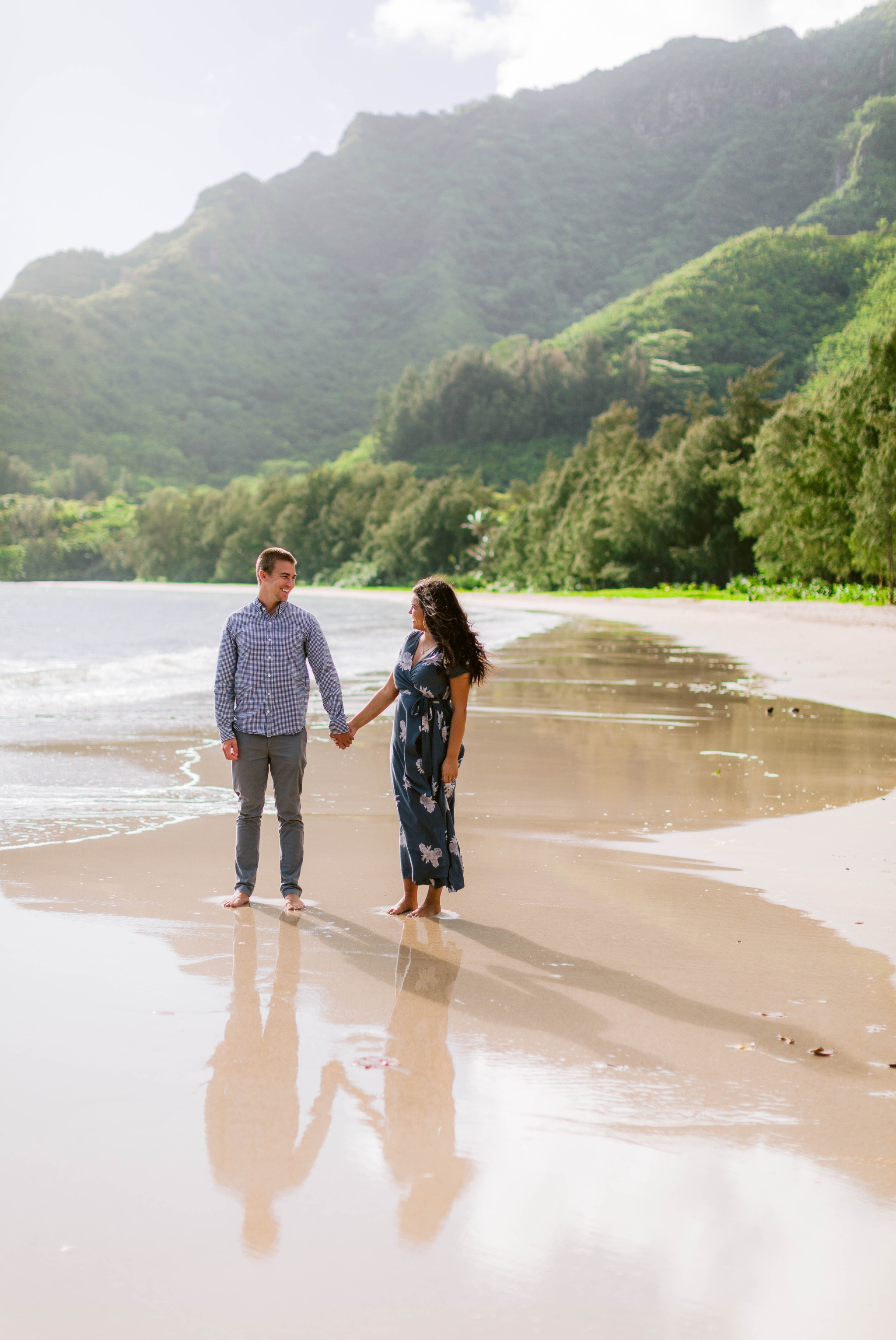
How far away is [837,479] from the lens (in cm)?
4103

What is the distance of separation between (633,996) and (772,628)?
30.2 metres

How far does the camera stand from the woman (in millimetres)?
5027

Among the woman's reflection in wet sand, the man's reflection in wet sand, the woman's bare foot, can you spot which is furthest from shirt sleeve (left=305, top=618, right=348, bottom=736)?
the man's reflection in wet sand

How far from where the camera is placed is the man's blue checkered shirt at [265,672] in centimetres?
520

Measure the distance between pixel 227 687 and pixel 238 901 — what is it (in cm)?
97

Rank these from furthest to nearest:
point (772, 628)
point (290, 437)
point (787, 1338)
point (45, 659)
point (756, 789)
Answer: point (290, 437) < point (772, 628) < point (45, 659) < point (756, 789) < point (787, 1338)

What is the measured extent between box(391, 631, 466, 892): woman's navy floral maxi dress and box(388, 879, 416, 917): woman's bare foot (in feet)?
0.15

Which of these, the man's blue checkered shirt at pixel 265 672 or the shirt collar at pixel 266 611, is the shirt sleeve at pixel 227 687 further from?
the shirt collar at pixel 266 611

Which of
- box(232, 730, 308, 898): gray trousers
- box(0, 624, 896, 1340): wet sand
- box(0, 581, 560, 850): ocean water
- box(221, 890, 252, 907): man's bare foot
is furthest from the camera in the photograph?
box(0, 581, 560, 850): ocean water

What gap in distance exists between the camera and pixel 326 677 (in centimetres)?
541

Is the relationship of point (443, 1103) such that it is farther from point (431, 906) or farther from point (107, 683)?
point (107, 683)

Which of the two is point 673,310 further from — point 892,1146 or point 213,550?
point 892,1146

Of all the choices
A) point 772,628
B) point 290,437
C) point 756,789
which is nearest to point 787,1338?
point 756,789

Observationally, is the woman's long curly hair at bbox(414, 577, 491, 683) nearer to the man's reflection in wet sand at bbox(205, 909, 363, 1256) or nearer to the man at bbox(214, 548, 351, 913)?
the man at bbox(214, 548, 351, 913)
